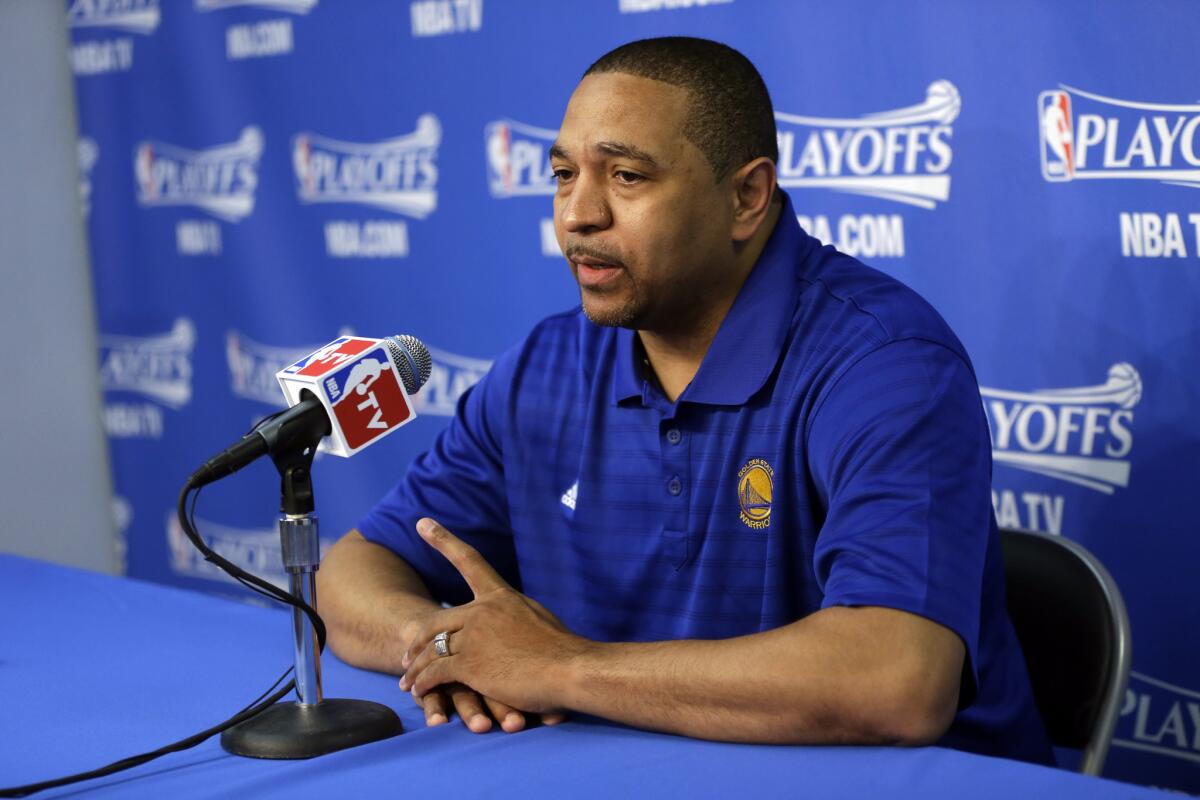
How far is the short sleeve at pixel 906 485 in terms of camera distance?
4.50 ft

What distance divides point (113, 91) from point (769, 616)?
319cm

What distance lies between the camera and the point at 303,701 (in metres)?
1.42

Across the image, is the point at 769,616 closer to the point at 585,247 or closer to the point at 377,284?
the point at 585,247

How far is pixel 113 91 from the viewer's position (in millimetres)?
4082

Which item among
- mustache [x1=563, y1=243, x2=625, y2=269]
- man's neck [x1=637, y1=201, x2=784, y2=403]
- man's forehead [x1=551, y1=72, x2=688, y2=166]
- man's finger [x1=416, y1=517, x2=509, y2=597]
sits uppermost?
man's forehead [x1=551, y1=72, x2=688, y2=166]

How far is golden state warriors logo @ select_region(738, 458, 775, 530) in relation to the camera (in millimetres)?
1658

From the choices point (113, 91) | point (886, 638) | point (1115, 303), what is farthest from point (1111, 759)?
point (113, 91)

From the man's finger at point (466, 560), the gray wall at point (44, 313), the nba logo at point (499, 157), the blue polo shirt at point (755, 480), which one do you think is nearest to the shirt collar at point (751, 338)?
the blue polo shirt at point (755, 480)

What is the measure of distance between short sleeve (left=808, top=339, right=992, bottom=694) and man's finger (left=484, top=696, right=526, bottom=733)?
0.34 metres

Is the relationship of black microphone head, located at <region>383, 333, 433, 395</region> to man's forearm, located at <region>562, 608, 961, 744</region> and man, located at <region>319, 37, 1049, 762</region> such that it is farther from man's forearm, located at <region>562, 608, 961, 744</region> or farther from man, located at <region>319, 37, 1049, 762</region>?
man's forearm, located at <region>562, 608, 961, 744</region>

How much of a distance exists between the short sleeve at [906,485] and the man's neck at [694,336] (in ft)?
0.87

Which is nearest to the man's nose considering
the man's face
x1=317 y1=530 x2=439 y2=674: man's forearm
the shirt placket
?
the man's face

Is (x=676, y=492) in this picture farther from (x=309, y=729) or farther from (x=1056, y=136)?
(x=1056, y=136)

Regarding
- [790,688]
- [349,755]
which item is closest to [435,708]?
[349,755]
